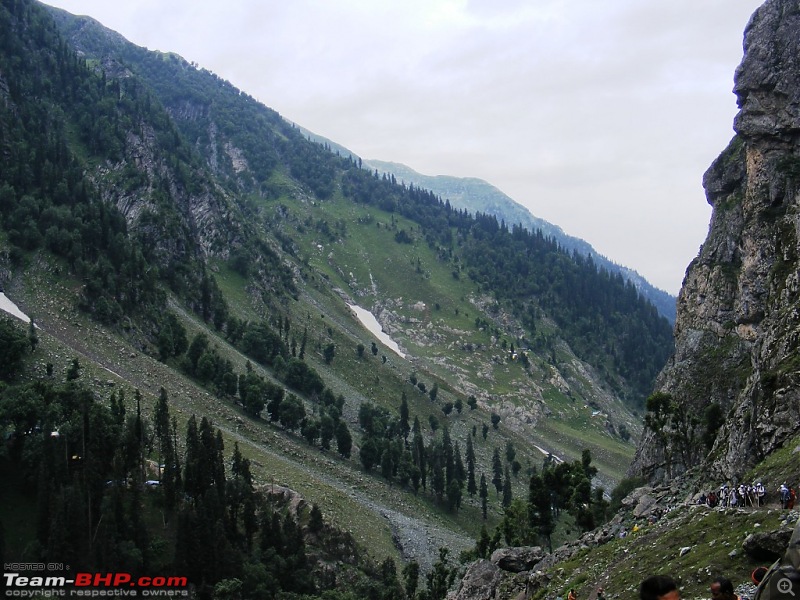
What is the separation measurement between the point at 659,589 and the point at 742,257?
10414 centimetres

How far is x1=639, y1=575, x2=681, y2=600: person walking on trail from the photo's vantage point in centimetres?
1087

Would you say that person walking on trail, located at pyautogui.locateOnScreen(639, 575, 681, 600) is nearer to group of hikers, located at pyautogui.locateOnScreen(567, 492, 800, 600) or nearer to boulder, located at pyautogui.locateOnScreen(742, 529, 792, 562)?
group of hikers, located at pyautogui.locateOnScreen(567, 492, 800, 600)

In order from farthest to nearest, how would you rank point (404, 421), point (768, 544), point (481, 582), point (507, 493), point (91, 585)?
point (404, 421) < point (507, 493) < point (91, 585) < point (481, 582) < point (768, 544)

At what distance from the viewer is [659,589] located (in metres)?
10.9

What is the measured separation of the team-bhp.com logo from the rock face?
218 feet

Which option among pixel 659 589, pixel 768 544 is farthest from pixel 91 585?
pixel 659 589

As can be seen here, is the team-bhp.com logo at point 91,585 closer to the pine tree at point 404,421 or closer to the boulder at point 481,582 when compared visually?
the boulder at point 481,582

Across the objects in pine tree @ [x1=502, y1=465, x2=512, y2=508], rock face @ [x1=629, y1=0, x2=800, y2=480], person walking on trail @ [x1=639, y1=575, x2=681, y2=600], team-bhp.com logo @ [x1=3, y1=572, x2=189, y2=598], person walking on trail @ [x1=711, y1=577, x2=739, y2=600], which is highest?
rock face @ [x1=629, y1=0, x2=800, y2=480]

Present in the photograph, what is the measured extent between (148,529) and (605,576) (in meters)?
67.4

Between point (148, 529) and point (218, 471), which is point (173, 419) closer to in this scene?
point (218, 471)

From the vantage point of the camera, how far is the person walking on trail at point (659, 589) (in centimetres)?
1087

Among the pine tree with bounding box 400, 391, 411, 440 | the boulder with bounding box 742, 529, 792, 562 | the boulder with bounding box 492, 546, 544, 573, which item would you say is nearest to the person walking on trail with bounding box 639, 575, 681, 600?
the boulder with bounding box 742, 529, 792, 562

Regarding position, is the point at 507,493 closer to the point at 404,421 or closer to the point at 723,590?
the point at 404,421

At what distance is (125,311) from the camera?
149375 mm
